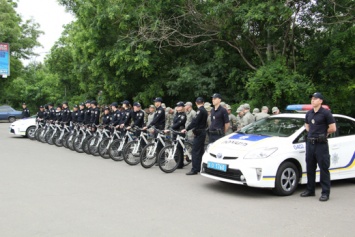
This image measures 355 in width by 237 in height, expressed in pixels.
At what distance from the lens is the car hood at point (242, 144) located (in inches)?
275

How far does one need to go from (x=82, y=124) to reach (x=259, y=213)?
920 cm

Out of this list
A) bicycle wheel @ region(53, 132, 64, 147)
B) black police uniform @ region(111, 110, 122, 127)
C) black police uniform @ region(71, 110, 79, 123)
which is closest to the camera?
black police uniform @ region(111, 110, 122, 127)

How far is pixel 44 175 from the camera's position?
8797 millimetres

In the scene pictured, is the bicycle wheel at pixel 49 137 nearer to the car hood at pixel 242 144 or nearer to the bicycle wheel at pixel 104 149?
the bicycle wheel at pixel 104 149

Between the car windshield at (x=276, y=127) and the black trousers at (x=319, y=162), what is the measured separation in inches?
27.7

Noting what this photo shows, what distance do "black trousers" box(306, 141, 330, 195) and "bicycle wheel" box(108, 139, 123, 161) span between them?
5962mm

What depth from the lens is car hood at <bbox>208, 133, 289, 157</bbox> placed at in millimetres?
6996

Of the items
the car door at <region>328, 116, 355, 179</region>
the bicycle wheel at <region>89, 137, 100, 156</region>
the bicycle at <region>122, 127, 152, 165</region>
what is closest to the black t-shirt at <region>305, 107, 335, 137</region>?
the car door at <region>328, 116, 355, 179</region>

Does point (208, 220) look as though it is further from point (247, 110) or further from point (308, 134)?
point (247, 110)

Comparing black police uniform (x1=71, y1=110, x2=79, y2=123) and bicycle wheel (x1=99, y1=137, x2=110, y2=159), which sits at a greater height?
black police uniform (x1=71, y1=110, x2=79, y2=123)

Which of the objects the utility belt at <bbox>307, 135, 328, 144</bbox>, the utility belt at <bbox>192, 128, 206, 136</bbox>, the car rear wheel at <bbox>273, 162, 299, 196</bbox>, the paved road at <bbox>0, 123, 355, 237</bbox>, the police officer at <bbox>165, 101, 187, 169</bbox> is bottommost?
the paved road at <bbox>0, 123, 355, 237</bbox>

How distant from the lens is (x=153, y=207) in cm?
614

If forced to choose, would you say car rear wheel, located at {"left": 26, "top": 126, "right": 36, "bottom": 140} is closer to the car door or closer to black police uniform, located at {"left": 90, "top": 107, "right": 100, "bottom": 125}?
black police uniform, located at {"left": 90, "top": 107, "right": 100, "bottom": 125}

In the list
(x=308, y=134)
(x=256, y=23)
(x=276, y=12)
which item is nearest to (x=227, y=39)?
(x=256, y=23)
